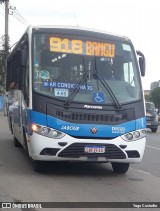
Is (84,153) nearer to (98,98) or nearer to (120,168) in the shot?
(98,98)

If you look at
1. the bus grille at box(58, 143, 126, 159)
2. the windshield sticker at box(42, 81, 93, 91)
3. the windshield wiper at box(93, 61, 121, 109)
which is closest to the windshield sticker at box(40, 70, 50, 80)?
the windshield sticker at box(42, 81, 93, 91)

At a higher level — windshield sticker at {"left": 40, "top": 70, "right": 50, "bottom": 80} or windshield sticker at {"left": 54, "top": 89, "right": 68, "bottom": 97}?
windshield sticker at {"left": 40, "top": 70, "right": 50, "bottom": 80}

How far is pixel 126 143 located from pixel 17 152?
5.13 metres

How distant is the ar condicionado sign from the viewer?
376 inches

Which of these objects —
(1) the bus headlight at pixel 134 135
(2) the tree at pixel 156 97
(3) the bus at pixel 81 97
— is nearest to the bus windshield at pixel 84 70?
(3) the bus at pixel 81 97

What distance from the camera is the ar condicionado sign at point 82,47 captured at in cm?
954

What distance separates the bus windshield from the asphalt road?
1.67 meters

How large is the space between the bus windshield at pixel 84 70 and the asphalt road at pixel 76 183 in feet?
5.47

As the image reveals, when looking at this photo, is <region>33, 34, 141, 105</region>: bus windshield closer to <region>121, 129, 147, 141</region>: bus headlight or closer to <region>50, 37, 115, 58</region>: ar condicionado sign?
<region>50, 37, 115, 58</region>: ar condicionado sign

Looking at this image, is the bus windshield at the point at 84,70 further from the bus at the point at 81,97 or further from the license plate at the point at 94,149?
the license plate at the point at 94,149

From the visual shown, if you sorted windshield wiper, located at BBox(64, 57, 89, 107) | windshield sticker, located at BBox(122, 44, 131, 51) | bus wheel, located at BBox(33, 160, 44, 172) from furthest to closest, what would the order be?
windshield sticker, located at BBox(122, 44, 131, 51) → bus wheel, located at BBox(33, 160, 44, 172) → windshield wiper, located at BBox(64, 57, 89, 107)

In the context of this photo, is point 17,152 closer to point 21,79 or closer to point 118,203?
point 21,79

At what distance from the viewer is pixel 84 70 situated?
944 centimetres

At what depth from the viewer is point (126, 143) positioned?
917 cm
